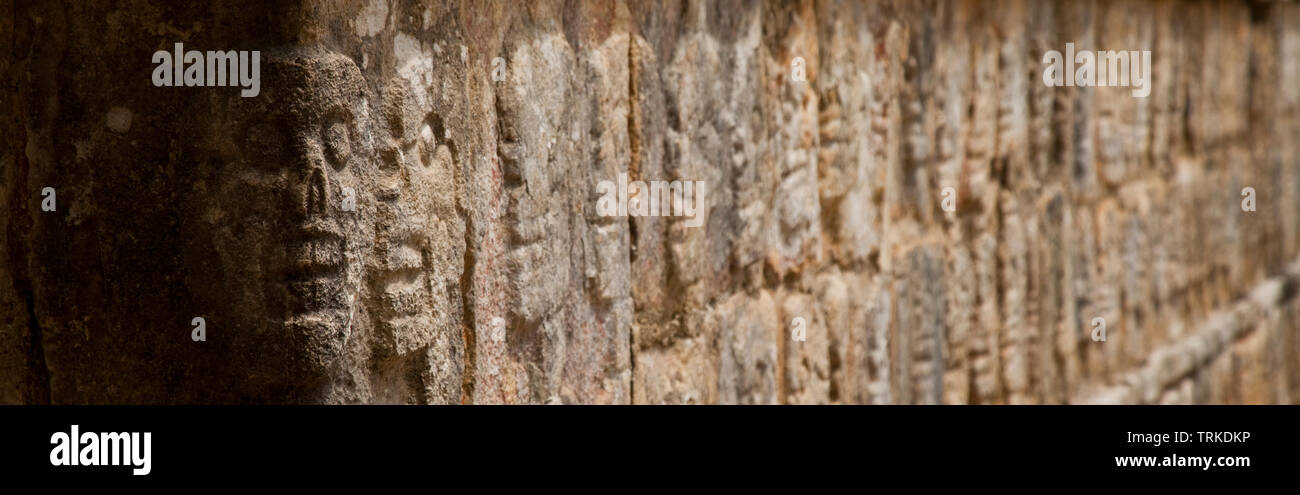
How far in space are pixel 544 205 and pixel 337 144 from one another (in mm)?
589

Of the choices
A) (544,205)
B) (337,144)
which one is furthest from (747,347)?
(337,144)

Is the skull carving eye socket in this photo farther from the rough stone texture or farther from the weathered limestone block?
the weathered limestone block

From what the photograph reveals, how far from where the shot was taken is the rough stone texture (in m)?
1.92

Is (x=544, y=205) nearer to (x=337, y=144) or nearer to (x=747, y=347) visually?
(x=337, y=144)

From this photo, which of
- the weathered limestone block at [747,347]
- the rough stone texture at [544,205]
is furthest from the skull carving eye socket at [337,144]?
the weathered limestone block at [747,347]

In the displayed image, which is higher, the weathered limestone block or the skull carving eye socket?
the skull carving eye socket

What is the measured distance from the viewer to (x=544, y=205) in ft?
8.12

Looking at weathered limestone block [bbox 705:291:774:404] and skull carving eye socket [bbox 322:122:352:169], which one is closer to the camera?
skull carving eye socket [bbox 322:122:352:169]

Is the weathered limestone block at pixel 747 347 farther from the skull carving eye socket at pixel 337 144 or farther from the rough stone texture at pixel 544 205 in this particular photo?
the skull carving eye socket at pixel 337 144

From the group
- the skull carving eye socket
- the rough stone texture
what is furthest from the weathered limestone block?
the skull carving eye socket

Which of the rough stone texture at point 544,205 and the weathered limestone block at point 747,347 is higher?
the rough stone texture at point 544,205

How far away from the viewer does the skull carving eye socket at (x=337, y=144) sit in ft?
6.31

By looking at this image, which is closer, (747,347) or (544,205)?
(544,205)
